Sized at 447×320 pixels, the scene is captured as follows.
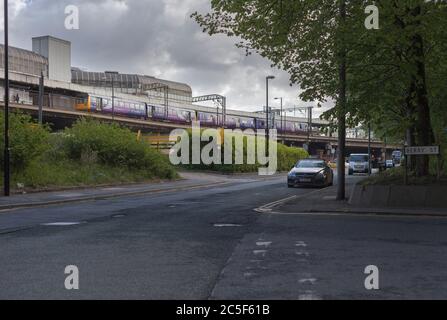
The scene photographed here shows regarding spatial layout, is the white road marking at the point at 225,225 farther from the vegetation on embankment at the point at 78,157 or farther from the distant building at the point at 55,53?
the distant building at the point at 55,53

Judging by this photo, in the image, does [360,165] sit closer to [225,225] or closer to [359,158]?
[359,158]

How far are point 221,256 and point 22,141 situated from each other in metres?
16.8

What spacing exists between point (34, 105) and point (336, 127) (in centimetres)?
4731

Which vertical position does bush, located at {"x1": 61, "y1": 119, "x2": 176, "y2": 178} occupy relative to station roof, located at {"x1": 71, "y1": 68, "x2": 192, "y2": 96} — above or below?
below

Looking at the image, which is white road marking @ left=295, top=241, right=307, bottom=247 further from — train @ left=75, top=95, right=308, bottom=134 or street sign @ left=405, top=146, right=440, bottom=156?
train @ left=75, top=95, right=308, bottom=134

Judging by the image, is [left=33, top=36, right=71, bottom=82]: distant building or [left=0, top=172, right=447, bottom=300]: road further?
[left=33, top=36, right=71, bottom=82]: distant building

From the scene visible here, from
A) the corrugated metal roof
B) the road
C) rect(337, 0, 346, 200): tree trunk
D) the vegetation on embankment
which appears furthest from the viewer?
the corrugated metal roof

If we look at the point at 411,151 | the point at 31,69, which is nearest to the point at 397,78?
the point at 411,151

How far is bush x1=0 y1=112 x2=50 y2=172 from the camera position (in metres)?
22.7

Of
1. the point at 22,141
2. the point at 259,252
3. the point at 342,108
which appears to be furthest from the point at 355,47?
the point at 22,141

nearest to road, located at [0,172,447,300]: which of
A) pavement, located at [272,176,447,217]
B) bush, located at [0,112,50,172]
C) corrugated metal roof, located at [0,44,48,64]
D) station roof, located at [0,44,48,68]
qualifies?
pavement, located at [272,176,447,217]

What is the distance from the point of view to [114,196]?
2262 cm

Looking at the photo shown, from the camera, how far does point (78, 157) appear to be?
3067 centimetres
